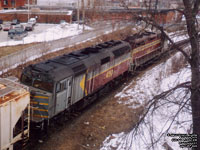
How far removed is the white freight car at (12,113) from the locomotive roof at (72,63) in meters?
1.95

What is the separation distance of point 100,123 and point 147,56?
46.5 feet

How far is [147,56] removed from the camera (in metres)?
26.3

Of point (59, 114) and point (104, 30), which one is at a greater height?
point (104, 30)

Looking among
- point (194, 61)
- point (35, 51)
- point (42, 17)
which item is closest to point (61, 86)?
point (194, 61)

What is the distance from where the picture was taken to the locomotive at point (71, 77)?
38.5 feet

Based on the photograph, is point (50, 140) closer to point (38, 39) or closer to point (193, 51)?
point (193, 51)

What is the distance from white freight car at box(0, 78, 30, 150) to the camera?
8873 mm

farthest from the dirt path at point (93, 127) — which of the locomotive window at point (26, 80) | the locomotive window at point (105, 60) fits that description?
the locomotive window at point (26, 80)

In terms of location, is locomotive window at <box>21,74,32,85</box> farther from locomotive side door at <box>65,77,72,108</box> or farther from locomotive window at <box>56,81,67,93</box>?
locomotive side door at <box>65,77,72,108</box>

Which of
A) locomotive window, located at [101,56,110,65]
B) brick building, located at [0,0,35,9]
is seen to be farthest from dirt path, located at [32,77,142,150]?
brick building, located at [0,0,35,9]

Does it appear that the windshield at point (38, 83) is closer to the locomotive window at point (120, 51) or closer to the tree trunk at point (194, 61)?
the tree trunk at point (194, 61)

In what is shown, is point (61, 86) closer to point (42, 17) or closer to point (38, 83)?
point (38, 83)

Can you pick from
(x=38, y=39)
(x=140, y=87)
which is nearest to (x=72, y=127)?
(x=140, y=87)

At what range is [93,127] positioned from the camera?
13.9 meters
